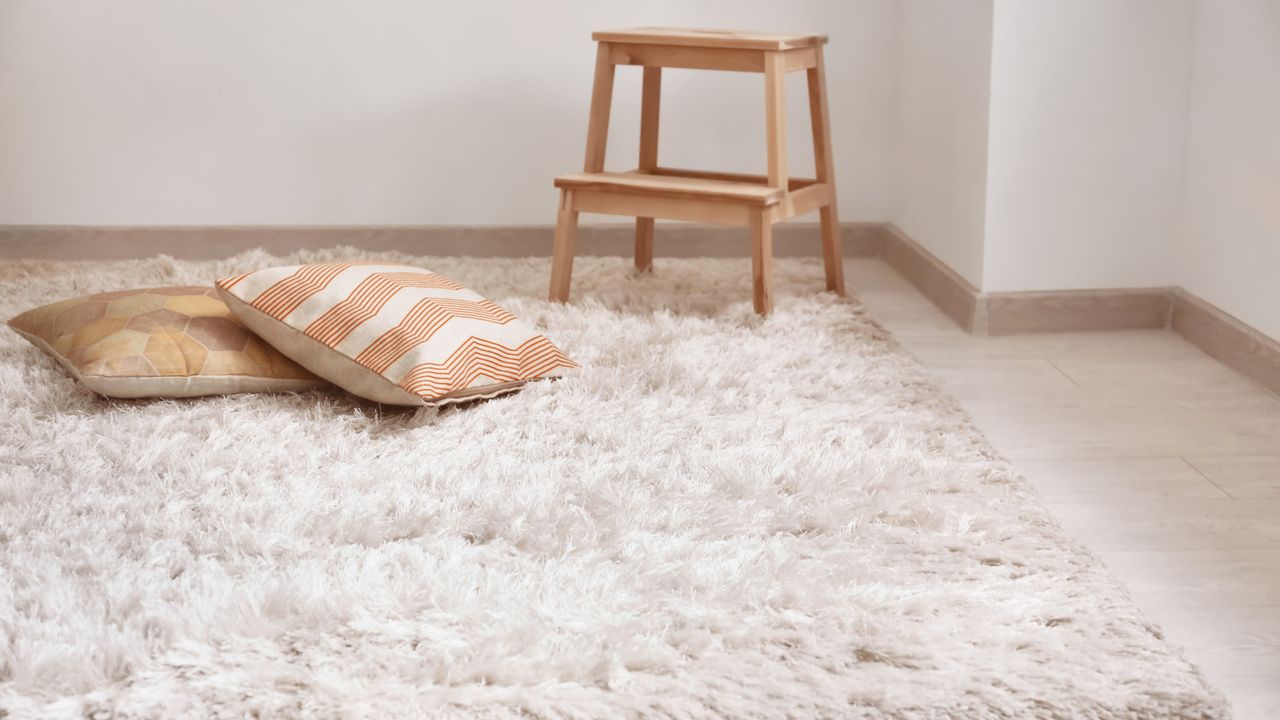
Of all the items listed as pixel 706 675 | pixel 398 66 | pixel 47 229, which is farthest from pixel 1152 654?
pixel 47 229

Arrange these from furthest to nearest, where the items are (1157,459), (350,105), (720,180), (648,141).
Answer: (350,105), (648,141), (720,180), (1157,459)

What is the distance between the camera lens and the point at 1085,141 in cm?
233

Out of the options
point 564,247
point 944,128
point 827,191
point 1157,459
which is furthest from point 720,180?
point 1157,459

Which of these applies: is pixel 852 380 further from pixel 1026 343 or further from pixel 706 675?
pixel 706 675

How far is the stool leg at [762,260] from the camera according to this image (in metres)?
2.30

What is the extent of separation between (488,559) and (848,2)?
6.74 ft

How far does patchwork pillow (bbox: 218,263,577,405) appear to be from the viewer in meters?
1.74

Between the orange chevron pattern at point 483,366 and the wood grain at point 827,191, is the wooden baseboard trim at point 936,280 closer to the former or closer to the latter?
the wood grain at point 827,191

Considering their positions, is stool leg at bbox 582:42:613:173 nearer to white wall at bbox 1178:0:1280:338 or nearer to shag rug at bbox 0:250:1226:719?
shag rug at bbox 0:250:1226:719

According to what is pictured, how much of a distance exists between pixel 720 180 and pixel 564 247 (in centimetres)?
38

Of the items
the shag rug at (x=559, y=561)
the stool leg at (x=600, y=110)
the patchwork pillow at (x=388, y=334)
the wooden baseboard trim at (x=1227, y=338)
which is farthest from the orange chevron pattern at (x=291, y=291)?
the wooden baseboard trim at (x=1227, y=338)

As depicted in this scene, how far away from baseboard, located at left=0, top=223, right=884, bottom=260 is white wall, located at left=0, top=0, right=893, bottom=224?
4 cm

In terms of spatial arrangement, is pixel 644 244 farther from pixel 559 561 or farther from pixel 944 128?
pixel 559 561

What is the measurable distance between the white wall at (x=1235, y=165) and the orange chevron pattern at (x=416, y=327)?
1266 millimetres
